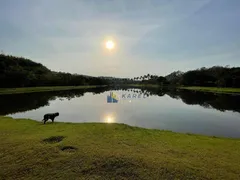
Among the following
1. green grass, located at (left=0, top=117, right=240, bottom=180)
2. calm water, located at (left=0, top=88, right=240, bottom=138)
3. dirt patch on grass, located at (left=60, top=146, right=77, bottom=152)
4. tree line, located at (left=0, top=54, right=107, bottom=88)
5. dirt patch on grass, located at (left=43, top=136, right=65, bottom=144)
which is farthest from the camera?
tree line, located at (left=0, top=54, right=107, bottom=88)

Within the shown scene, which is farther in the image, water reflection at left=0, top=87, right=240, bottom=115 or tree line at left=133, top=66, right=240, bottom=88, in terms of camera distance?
tree line at left=133, top=66, right=240, bottom=88

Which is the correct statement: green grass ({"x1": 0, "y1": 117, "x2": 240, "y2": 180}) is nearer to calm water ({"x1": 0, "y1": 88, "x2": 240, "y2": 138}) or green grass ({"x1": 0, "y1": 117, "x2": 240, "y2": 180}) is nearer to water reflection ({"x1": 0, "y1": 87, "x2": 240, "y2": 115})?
calm water ({"x1": 0, "y1": 88, "x2": 240, "y2": 138})

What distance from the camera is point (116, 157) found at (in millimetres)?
5762

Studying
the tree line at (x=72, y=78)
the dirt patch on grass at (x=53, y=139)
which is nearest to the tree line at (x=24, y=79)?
the tree line at (x=72, y=78)

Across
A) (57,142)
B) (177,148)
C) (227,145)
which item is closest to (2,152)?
(57,142)

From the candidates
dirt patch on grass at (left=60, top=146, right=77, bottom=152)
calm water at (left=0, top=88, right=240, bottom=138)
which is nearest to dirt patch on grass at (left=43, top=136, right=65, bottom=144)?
dirt patch on grass at (left=60, top=146, right=77, bottom=152)

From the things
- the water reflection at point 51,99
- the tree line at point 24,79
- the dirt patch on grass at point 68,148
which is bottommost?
the water reflection at point 51,99

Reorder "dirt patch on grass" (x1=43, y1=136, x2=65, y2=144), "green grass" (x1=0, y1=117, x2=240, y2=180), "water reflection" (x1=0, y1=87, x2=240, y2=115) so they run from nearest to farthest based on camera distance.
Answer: "green grass" (x1=0, y1=117, x2=240, y2=180), "dirt patch on grass" (x1=43, y1=136, x2=65, y2=144), "water reflection" (x1=0, y1=87, x2=240, y2=115)

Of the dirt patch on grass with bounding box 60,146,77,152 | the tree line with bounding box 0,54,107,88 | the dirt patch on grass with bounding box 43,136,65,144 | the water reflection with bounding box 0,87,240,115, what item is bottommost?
the water reflection with bounding box 0,87,240,115

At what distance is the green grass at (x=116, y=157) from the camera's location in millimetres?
4844

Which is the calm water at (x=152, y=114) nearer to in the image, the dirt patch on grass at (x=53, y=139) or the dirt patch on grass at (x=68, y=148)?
the dirt patch on grass at (x=53, y=139)

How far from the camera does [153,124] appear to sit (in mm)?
13430

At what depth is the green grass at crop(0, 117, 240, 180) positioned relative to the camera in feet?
15.9

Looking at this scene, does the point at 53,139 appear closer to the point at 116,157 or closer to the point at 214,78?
the point at 116,157
